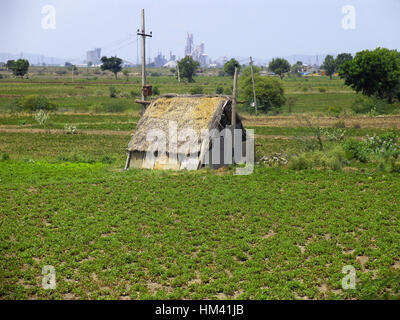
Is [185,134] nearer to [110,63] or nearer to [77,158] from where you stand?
[77,158]

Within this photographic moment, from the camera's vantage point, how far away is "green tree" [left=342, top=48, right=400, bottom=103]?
4378cm

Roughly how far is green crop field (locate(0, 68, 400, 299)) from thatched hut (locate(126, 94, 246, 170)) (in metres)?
0.98

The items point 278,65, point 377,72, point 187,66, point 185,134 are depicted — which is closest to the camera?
point 185,134

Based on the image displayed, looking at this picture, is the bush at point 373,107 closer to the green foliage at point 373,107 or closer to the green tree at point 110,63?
the green foliage at point 373,107

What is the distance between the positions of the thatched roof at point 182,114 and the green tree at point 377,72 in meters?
29.6

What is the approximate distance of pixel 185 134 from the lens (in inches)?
727

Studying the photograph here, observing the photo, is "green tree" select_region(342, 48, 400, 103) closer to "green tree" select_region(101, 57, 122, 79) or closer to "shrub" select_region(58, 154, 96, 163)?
"shrub" select_region(58, 154, 96, 163)

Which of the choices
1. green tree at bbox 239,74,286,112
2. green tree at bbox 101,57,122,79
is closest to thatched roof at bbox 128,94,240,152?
green tree at bbox 239,74,286,112

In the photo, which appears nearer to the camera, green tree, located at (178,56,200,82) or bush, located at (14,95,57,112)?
bush, located at (14,95,57,112)

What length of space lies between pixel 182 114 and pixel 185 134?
1364 mm

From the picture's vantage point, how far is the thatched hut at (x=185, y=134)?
712 inches

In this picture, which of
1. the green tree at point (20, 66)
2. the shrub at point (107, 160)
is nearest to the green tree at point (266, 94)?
the shrub at point (107, 160)

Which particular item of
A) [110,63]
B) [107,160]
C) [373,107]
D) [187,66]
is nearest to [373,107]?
[373,107]
